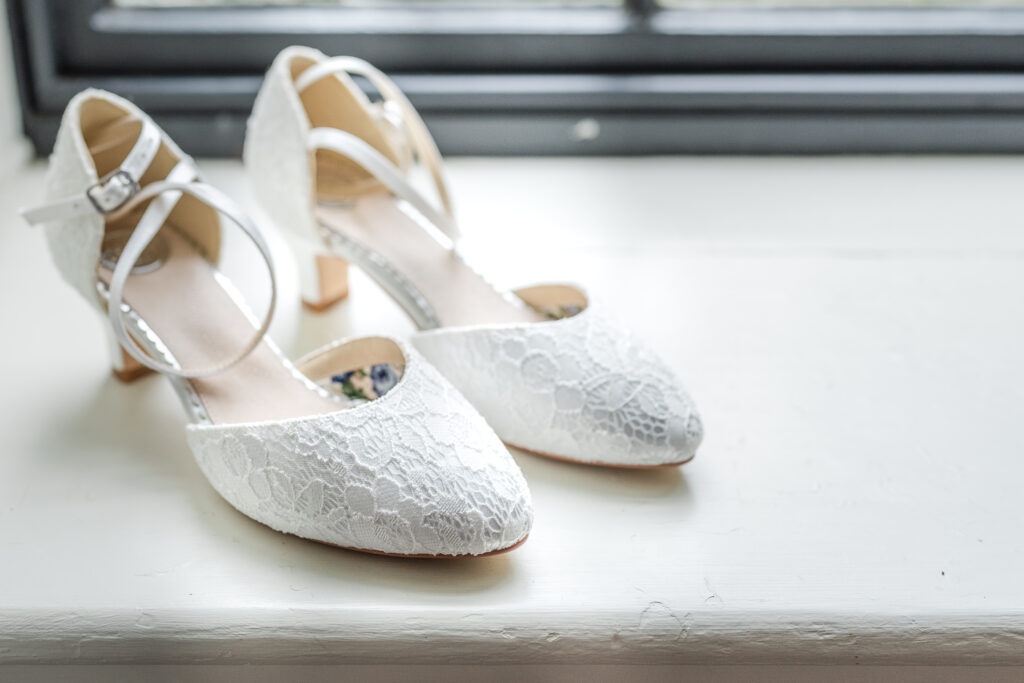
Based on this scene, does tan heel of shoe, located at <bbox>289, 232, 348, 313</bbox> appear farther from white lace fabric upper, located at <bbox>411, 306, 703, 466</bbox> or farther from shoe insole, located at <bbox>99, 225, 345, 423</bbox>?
white lace fabric upper, located at <bbox>411, 306, 703, 466</bbox>

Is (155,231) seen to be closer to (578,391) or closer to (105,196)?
(105,196)

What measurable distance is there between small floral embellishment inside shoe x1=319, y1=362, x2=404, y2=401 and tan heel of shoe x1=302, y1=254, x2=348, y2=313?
16 centimetres

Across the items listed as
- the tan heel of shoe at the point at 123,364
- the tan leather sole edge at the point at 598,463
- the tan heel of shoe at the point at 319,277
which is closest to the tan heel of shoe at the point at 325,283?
the tan heel of shoe at the point at 319,277

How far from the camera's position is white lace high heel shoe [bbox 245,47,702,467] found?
2.06 feet

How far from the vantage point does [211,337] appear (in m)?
0.71

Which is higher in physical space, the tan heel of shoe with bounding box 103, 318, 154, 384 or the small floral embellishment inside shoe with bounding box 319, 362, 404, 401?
the tan heel of shoe with bounding box 103, 318, 154, 384

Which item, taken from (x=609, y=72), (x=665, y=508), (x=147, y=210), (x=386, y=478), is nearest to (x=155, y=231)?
(x=147, y=210)

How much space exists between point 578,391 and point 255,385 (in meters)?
0.22

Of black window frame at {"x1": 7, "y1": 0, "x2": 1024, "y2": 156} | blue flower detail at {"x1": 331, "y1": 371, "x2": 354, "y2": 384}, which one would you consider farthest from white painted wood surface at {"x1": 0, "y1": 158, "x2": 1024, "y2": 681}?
black window frame at {"x1": 7, "y1": 0, "x2": 1024, "y2": 156}

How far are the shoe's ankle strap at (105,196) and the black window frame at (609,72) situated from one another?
449 millimetres

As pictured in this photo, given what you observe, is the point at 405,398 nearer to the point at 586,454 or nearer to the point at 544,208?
the point at 586,454

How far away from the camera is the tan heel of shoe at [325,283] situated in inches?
32.5

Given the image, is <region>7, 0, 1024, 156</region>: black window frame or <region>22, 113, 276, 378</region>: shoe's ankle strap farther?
<region>7, 0, 1024, 156</region>: black window frame

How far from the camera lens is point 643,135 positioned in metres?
1.14
